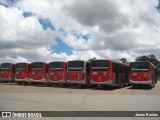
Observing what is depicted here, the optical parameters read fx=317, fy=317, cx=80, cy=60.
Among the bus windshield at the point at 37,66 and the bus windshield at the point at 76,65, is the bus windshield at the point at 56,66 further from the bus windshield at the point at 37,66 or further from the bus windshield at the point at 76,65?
the bus windshield at the point at 37,66

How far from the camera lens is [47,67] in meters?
34.7

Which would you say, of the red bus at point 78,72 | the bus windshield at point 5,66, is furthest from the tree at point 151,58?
the red bus at point 78,72

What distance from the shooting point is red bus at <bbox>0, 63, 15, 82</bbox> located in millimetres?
38062

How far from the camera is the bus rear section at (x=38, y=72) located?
34.2m

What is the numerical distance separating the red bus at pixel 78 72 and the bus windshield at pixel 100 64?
1.26 meters

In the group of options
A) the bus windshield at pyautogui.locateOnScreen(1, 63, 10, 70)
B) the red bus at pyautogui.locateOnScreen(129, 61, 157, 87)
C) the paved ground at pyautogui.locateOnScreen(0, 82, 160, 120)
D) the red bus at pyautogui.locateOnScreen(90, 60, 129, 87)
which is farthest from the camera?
the bus windshield at pyautogui.locateOnScreen(1, 63, 10, 70)

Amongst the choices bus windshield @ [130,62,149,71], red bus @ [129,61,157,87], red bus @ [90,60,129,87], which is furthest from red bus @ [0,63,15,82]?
bus windshield @ [130,62,149,71]

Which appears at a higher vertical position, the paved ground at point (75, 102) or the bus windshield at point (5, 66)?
the bus windshield at point (5, 66)

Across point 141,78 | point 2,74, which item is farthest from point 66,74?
point 2,74

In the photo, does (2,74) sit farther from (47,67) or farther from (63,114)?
(63,114)

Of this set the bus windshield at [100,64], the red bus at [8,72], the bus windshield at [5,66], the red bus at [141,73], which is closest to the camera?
the bus windshield at [100,64]

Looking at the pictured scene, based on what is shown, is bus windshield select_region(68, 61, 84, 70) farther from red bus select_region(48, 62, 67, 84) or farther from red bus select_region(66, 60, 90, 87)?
red bus select_region(48, 62, 67, 84)

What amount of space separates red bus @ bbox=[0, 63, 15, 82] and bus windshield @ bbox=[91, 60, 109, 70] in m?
12.7

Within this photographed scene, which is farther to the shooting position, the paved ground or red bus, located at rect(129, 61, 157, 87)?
red bus, located at rect(129, 61, 157, 87)
